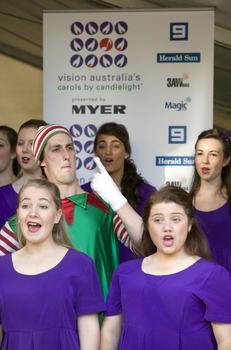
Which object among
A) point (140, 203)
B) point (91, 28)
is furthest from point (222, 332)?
point (91, 28)

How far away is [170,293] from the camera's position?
6.57 ft

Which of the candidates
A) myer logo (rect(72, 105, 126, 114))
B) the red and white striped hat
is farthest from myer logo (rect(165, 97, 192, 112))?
the red and white striped hat

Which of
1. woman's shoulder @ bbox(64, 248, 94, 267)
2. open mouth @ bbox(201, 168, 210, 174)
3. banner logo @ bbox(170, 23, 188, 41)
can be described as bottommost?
woman's shoulder @ bbox(64, 248, 94, 267)

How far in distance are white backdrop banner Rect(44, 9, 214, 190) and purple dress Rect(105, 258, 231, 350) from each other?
2.41 metres

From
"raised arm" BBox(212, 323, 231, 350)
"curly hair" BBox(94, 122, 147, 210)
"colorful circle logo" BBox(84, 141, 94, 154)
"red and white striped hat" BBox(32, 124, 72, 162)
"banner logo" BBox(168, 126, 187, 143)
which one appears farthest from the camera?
"colorful circle logo" BBox(84, 141, 94, 154)

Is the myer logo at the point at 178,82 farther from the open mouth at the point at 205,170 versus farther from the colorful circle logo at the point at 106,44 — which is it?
the open mouth at the point at 205,170

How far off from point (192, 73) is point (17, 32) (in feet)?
7.10

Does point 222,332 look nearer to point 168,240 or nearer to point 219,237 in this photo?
point 168,240

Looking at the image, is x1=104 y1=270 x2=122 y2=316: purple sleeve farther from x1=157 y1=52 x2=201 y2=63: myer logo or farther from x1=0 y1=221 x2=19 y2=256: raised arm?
x1=157 y1=52 x2=201 y2=63: myer logo

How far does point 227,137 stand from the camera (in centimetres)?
371

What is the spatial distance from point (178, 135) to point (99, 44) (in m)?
1.08

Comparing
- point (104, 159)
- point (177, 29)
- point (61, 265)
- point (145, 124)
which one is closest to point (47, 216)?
point (61, 265)

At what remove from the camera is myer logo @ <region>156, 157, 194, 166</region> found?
14.5 ft

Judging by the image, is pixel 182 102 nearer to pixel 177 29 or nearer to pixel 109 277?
pixel 177 29
